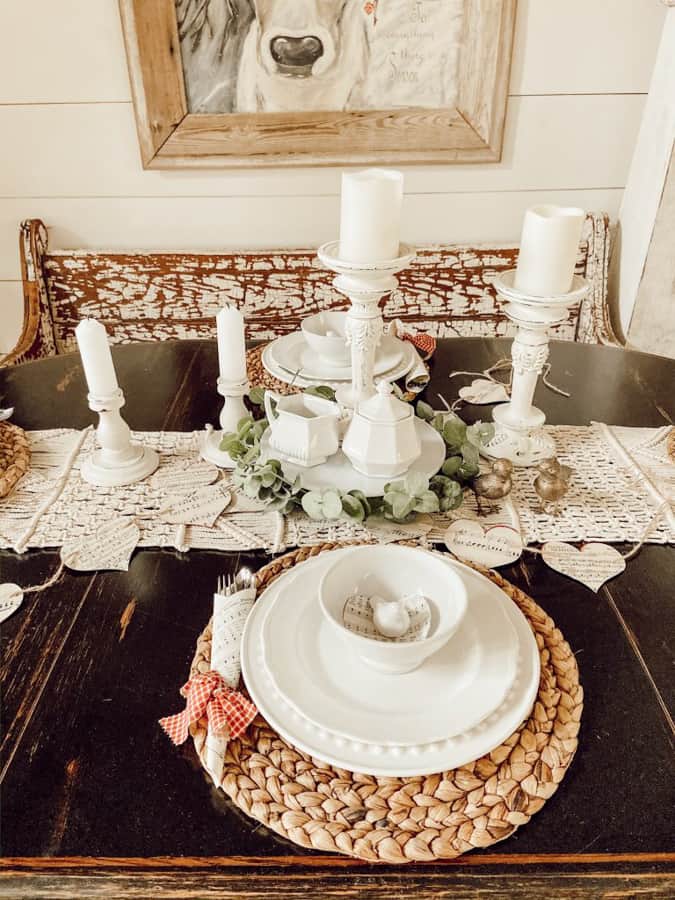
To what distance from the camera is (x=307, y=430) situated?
0.85 m

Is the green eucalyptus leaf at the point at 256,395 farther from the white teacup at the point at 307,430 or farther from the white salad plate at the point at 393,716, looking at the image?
the white salad plate at the point at 393,716

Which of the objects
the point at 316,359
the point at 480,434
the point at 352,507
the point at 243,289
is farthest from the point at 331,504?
the point at 243,289

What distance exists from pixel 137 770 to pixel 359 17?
174 cm

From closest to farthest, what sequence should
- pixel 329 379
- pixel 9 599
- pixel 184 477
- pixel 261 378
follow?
pixel 9 599 < pixel 184 477 < pixel 329 379 < pixel 261 378

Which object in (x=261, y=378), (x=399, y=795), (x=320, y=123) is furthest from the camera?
(x=320, y=123)

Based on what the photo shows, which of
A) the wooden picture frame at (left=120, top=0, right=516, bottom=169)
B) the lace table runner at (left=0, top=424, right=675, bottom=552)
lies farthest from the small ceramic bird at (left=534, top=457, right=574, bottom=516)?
the wooden picture frame at (left=120, top=0, right=516, bottom=169)

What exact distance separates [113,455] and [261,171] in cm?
118

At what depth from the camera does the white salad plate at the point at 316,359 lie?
117 centimetres

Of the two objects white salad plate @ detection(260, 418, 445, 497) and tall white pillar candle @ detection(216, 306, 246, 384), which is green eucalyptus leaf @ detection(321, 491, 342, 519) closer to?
white salad plate @ detection(260, 418, 445, 497)

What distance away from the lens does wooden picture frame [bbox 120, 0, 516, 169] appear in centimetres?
165

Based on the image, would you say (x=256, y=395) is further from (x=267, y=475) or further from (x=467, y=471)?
(x=467, y=471)

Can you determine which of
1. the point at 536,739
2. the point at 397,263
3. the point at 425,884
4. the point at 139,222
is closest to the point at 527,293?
the point at 397,263

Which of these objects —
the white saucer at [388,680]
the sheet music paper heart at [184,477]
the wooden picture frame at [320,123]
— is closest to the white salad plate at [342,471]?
the sheet music paper heart at [184,477]

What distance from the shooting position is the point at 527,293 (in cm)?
90
